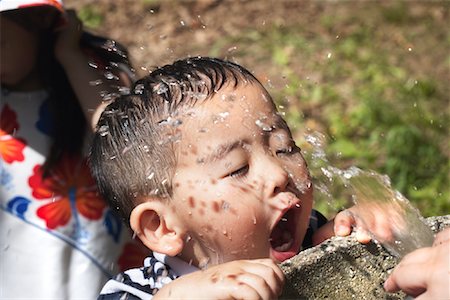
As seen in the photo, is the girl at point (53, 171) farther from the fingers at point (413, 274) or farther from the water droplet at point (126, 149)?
the fingers at point (413, 274)

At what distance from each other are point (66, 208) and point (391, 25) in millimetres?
2454

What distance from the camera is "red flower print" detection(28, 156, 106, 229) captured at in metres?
2.94

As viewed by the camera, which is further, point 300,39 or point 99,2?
point 99,2

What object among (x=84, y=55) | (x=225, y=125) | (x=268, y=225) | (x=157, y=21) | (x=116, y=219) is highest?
(x=225, y=125)

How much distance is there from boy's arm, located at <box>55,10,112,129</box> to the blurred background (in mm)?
610

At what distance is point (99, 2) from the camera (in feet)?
16.7

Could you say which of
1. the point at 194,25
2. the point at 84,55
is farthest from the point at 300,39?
the point at 84,55

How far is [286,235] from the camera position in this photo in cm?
189

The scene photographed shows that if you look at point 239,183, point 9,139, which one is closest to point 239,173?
point 239,183

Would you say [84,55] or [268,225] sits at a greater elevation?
[268,225]

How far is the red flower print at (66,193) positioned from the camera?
2.94 m

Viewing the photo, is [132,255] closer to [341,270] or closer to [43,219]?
[43,219]

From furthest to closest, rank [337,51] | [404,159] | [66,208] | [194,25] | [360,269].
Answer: [194,25]
[337,51]
[404,159]
[66,208]
[360,269]

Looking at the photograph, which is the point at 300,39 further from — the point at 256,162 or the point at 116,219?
the point at 256,162
